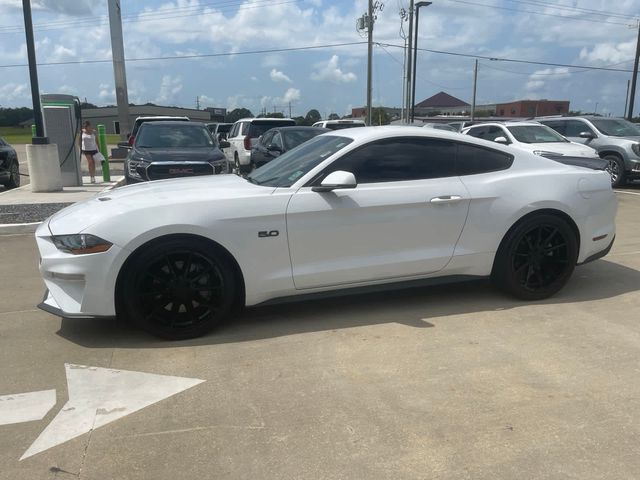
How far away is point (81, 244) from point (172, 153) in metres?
6.06

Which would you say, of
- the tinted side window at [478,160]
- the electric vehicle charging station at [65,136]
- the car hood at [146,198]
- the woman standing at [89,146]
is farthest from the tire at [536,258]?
the woman standing at [89,146]

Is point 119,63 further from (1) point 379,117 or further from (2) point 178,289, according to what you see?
(2) point 178,289

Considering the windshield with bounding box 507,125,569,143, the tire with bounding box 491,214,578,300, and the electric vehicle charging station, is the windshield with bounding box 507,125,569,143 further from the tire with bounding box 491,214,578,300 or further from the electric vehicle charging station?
the electric vehicle charging station

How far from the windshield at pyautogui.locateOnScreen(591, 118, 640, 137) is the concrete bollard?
13576 mm

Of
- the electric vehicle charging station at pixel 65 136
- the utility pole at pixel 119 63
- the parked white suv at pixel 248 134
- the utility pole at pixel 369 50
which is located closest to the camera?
the electric vehicle charging station at pixel 65 136

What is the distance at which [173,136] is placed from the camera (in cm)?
1038

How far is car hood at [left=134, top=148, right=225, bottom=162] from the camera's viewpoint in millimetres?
9172

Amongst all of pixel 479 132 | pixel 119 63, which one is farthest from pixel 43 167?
pixel 119 63

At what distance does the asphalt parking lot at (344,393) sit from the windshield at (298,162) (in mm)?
1139

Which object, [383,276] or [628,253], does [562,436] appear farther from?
[628,253]

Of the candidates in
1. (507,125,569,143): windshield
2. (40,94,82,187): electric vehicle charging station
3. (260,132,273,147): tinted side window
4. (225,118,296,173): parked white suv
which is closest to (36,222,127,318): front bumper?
(260,132,273,147): tinted side window

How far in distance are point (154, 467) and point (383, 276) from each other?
7.75 ft

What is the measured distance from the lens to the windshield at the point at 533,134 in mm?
11945

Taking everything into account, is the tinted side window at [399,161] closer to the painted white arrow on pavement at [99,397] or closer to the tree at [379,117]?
the painted white arrow on pavement at [99,397]
